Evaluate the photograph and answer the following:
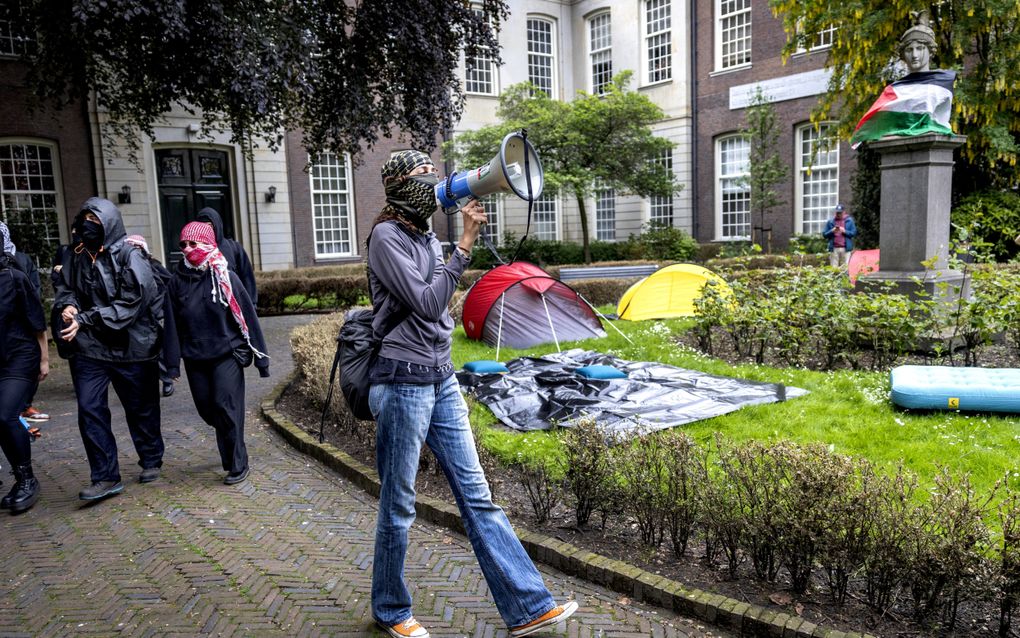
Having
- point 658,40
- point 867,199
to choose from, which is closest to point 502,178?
point 867,199

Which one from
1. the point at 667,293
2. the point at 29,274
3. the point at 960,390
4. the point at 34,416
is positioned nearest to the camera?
the point at 960,390

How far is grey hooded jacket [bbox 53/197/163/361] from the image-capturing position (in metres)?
4.79

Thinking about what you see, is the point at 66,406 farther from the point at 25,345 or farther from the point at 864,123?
the point at 864,123

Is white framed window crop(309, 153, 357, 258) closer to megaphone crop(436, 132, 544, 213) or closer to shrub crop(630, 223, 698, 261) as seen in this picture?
shrub crop(630, 223, 698, 261)

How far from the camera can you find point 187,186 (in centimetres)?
1906

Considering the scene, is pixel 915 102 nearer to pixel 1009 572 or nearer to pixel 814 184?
pixel 1009 572

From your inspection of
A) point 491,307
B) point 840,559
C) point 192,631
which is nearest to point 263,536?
point 192,631

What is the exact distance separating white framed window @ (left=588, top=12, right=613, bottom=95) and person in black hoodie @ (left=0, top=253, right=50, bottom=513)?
23.3 meters

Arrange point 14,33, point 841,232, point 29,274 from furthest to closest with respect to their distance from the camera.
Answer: point 841,232
point 14,33
point 29,274

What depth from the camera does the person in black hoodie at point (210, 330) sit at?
4.99m

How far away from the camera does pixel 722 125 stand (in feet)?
74.7

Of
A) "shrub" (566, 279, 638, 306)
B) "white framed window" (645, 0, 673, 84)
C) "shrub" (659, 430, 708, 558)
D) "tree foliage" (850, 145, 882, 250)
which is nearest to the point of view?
"shrub" (659, 430, 708, 558)

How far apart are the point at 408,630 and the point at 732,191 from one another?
22132 mm

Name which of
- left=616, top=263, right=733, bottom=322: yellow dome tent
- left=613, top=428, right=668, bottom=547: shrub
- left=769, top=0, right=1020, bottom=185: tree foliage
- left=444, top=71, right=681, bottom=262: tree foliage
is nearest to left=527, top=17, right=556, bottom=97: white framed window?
left=444, top=71, right=681, bottom=262: tree foliage
